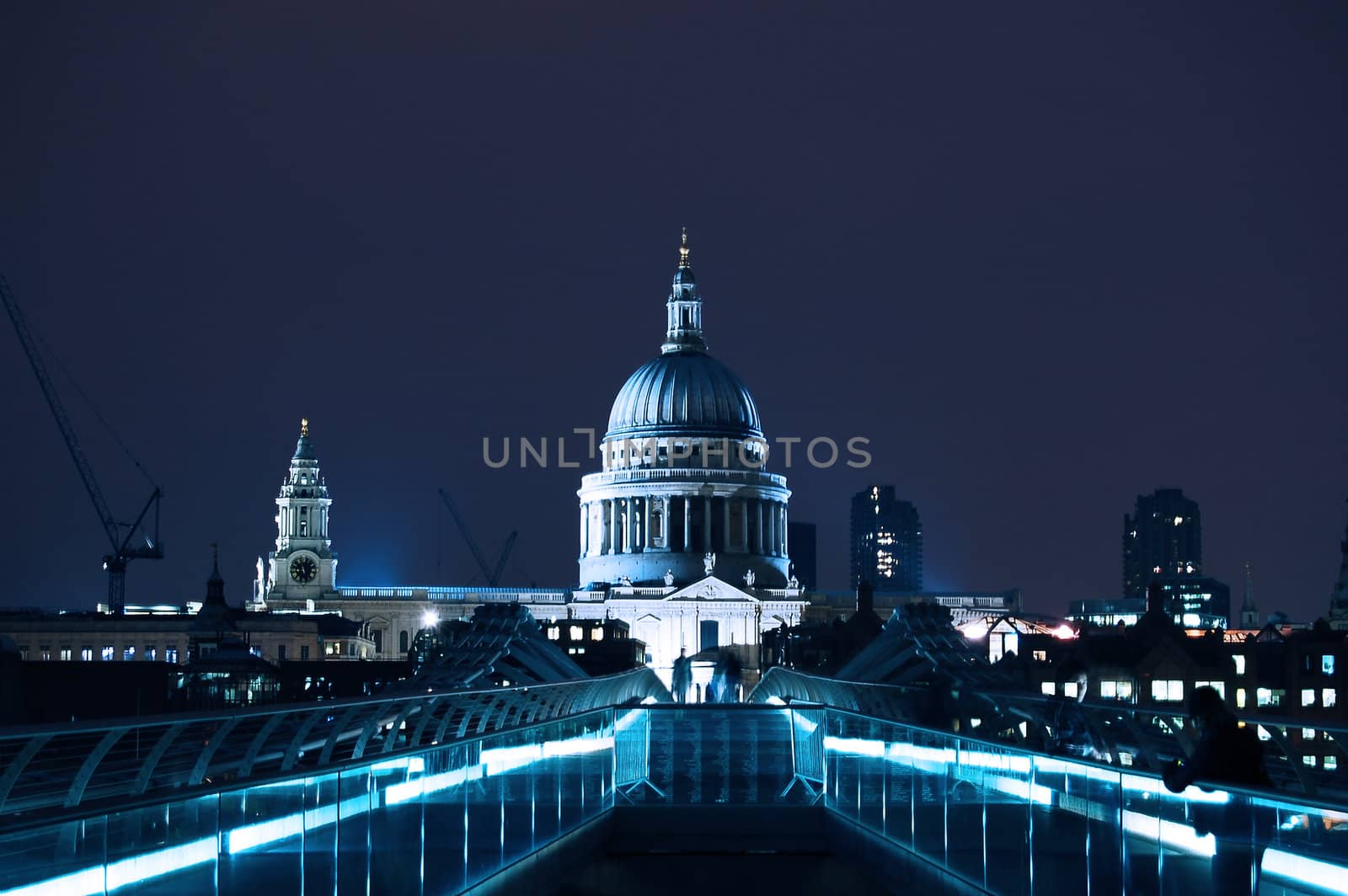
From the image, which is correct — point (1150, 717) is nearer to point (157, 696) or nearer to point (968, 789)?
point (968, 789)

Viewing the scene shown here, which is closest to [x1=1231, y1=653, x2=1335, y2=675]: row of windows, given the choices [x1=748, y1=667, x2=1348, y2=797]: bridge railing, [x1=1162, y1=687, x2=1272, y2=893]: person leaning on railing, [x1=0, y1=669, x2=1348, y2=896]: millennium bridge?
[x1=748, y1=667, x2=1348, y2=797]: bridge railing

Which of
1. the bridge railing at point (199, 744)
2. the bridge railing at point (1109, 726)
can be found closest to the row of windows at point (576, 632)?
the bridge railing at point (1109, 726)

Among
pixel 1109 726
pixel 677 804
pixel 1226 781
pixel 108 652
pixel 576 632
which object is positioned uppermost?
pixel 576 632

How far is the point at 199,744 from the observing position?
1764cm

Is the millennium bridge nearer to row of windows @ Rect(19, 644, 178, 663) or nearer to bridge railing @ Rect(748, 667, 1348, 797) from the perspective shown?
bridge railing @ Rect(748, 667, 1348, 797)

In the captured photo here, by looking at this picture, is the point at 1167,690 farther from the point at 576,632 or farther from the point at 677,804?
Result: the point at 677,804

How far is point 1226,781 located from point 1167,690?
115935mm

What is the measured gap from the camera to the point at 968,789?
76.6 feet

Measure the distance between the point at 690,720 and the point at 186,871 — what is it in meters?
18.6

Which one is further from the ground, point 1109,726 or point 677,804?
point 1109,726

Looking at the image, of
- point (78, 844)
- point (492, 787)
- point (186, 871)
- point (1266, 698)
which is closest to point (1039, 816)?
point (492, 787)

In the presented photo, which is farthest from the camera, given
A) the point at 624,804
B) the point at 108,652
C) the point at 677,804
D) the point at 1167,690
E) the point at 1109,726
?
the point at 108,652

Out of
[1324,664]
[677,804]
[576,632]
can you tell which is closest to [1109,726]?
[677,804]

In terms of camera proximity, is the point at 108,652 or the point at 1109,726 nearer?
the point at 1109,726
